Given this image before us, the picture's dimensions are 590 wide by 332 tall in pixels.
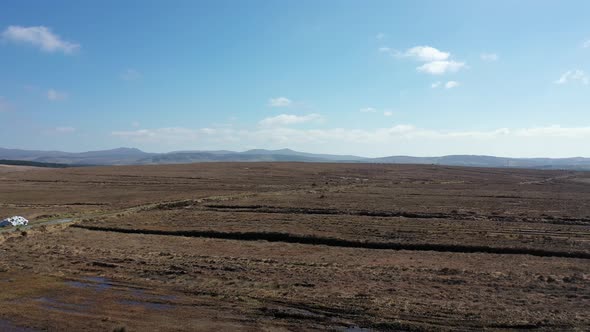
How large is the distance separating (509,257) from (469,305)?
26.8ft

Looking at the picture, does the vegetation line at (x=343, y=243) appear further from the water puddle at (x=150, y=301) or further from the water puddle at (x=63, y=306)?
the water puddle at (x=63, y=306)

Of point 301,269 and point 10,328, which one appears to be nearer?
point 10,328

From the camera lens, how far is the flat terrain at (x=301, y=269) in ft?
44.4

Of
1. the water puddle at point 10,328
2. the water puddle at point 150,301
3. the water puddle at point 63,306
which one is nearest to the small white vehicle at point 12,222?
the water puddle at point 63,306

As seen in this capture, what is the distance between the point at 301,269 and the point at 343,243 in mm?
6278

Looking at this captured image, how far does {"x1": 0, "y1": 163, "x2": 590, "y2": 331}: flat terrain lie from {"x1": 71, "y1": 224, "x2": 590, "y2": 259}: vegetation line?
0.10 meters

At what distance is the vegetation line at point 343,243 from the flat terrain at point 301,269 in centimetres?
10

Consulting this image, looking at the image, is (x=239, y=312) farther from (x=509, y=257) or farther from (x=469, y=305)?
(x=509, y=257)

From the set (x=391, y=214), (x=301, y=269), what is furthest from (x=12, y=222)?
(x=391, y=214)

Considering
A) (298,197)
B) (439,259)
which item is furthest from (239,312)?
(298,197)

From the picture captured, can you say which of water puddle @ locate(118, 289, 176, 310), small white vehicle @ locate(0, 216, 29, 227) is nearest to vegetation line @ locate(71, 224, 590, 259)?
small white vehicle @ locate(0, 216, 29, 227)

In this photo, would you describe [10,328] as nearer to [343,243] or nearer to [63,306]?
[63,306]

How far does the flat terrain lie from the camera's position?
13.5 m

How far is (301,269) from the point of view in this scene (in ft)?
62.8
